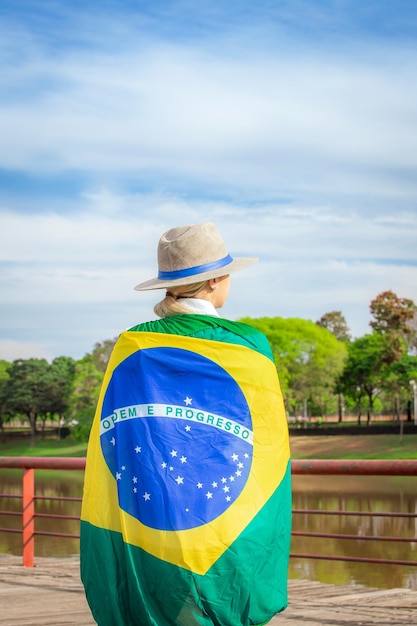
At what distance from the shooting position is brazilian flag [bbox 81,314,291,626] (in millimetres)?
2520

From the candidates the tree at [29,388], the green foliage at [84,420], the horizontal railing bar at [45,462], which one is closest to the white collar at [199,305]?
the horizontal railing bar at [45,462]

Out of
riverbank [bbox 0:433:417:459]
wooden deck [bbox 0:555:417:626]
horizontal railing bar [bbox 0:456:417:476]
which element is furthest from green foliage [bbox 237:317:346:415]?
horizontal railing bar [bbox 0:456:417:476]

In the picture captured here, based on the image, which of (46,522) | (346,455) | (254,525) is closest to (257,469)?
(254,525)

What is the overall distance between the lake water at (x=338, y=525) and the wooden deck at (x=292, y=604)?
3890 mm

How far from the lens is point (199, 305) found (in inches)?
106

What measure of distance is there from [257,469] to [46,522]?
25.7 meters

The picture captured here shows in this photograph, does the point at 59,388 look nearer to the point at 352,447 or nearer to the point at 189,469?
the point at 352,447

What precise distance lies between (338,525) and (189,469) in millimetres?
22190

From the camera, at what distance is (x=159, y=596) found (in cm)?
254

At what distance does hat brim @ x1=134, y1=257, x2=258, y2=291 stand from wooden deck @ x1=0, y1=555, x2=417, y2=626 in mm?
2323

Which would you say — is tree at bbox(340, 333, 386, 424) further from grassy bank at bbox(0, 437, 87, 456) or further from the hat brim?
the hat brim

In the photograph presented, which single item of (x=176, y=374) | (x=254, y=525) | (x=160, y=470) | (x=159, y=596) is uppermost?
(x=176, y=374)

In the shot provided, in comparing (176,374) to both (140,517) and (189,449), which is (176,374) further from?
(140,517)

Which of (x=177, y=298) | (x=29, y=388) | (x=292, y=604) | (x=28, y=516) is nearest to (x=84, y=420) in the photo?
(x=29, y=388)
